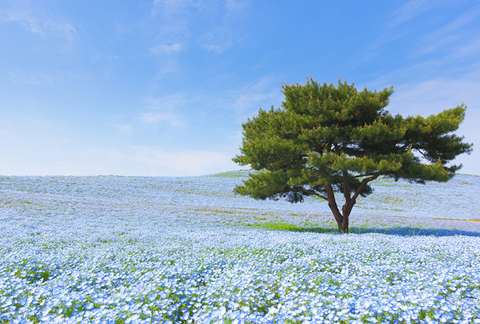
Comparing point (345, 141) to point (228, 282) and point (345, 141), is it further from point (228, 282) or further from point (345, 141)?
point (228, 282)

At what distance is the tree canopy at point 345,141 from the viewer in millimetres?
16109

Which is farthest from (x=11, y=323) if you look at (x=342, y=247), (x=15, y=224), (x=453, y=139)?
(x=453, y=139)

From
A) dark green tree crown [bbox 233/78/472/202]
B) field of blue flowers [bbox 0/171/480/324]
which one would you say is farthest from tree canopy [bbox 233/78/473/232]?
field of blue flowers [bbox 0/171/480/324]

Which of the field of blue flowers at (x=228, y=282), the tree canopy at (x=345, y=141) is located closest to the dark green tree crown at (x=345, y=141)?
the tree canopy at (x=345, y=141)

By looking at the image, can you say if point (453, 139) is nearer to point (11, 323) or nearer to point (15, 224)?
point (11, 323)

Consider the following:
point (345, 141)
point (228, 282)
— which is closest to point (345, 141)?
point (345, 141)

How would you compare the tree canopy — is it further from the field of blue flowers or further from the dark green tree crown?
the field of blue flowers

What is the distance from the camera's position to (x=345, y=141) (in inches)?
684

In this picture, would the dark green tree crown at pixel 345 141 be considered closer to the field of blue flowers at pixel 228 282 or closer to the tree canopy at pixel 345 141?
the tree canopy at pixel 345 141

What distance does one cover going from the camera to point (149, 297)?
5062mm

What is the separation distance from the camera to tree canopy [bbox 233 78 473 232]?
16.1 meters

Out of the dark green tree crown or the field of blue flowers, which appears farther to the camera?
the dark green tree crown

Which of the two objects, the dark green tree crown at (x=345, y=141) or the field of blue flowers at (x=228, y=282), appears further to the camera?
the dark green tree crown at (x=345, y=141)

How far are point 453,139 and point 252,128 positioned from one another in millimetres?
13464
